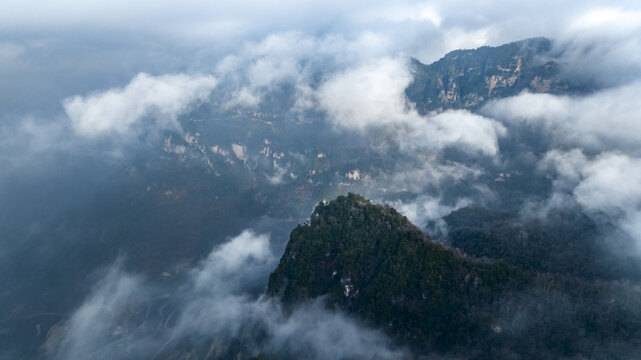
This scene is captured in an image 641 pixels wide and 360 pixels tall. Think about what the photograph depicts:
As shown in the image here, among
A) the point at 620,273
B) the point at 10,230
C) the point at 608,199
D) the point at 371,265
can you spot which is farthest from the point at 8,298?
the point at 608,199

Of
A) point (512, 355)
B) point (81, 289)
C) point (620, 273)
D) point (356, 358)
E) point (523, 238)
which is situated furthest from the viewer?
point (81, 289)

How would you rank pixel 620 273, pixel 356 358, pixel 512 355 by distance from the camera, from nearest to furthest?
1. pixel 512 355
2. pixel 356 358
3. pixel 620 273

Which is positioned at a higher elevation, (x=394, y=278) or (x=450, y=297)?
(x=394, y=278)

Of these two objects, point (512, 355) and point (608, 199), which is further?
point (608, 199)

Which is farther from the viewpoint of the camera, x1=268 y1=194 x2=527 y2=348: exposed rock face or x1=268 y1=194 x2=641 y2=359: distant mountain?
x1=268 y1=194 x2=527 y2=348: exposed rock face

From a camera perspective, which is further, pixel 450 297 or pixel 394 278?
pixel 394 278

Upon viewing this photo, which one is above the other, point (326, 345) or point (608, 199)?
point (608, 199)

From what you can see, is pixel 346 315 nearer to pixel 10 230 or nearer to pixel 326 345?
pixel 326 345

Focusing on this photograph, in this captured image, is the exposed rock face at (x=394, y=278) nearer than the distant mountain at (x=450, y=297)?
No
